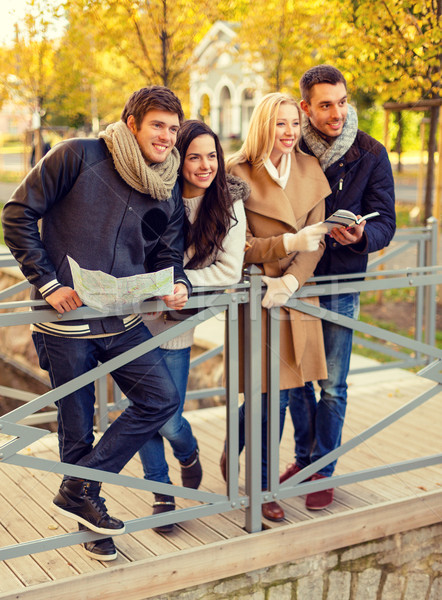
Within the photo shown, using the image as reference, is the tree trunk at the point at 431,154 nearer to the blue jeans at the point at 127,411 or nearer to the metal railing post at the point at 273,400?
the metal railing post at the point at 273,400

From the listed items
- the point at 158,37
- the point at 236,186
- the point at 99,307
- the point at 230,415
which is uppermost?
the point at 158,37

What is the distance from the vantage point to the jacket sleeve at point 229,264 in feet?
9.60

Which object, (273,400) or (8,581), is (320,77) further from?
(8,581)

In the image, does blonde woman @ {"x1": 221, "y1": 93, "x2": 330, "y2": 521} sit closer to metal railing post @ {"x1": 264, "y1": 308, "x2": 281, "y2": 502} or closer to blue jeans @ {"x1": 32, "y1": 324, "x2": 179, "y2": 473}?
metal railing post @ {"x1": 264, "y1": 308, "x2": 281, "y2": 502}

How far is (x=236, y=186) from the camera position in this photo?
9.68 feet

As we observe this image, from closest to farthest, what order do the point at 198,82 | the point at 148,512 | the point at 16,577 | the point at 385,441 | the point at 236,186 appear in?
the point at 16,577
the point at 236,186
the point at 148,512
the point at 385,441
the point at 198,82

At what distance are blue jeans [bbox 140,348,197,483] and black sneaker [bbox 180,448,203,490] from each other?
0.46 feet

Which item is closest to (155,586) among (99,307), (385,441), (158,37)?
(99,307)

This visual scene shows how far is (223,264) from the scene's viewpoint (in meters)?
2.95

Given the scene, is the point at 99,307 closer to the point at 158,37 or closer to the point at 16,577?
the point at 16,577

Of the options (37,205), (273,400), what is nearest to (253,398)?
(273,400)

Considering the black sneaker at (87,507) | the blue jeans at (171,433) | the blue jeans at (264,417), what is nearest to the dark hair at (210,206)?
the blue jeans at (171,433)

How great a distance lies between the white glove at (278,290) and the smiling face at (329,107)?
2.24 feet

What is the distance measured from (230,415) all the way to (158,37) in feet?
16.8
